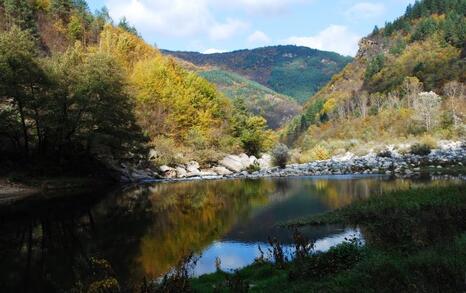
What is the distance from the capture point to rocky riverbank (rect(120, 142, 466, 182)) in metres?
36.6

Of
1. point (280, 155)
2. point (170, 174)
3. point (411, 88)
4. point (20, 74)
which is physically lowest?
point (170, 174)

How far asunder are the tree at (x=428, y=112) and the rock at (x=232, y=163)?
27.6m

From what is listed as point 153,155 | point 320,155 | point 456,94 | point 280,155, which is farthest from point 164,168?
point 456,94

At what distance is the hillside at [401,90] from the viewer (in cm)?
7075

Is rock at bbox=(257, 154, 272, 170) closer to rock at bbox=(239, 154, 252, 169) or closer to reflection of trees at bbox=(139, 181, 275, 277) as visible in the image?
rock at bbox=(239, 154, 252, 169)

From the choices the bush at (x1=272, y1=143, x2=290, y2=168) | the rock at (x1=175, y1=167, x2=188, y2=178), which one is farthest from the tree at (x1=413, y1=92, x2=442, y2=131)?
the rock at (x1=175, y1=167, x2=188, y2=178)

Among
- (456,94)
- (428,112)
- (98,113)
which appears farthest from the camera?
(456,94)

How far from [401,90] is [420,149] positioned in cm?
6379

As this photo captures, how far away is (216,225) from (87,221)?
5944 mm

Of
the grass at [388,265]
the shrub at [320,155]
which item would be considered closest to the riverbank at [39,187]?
the grass at [388,265]

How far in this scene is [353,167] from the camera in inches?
1706

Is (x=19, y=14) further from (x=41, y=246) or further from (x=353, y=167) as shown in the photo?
(x=41, y=246)

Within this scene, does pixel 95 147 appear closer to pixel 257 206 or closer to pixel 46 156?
pixel 46 156

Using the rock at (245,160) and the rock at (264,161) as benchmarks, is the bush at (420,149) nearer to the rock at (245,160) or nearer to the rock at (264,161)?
the rock at (264,161)
